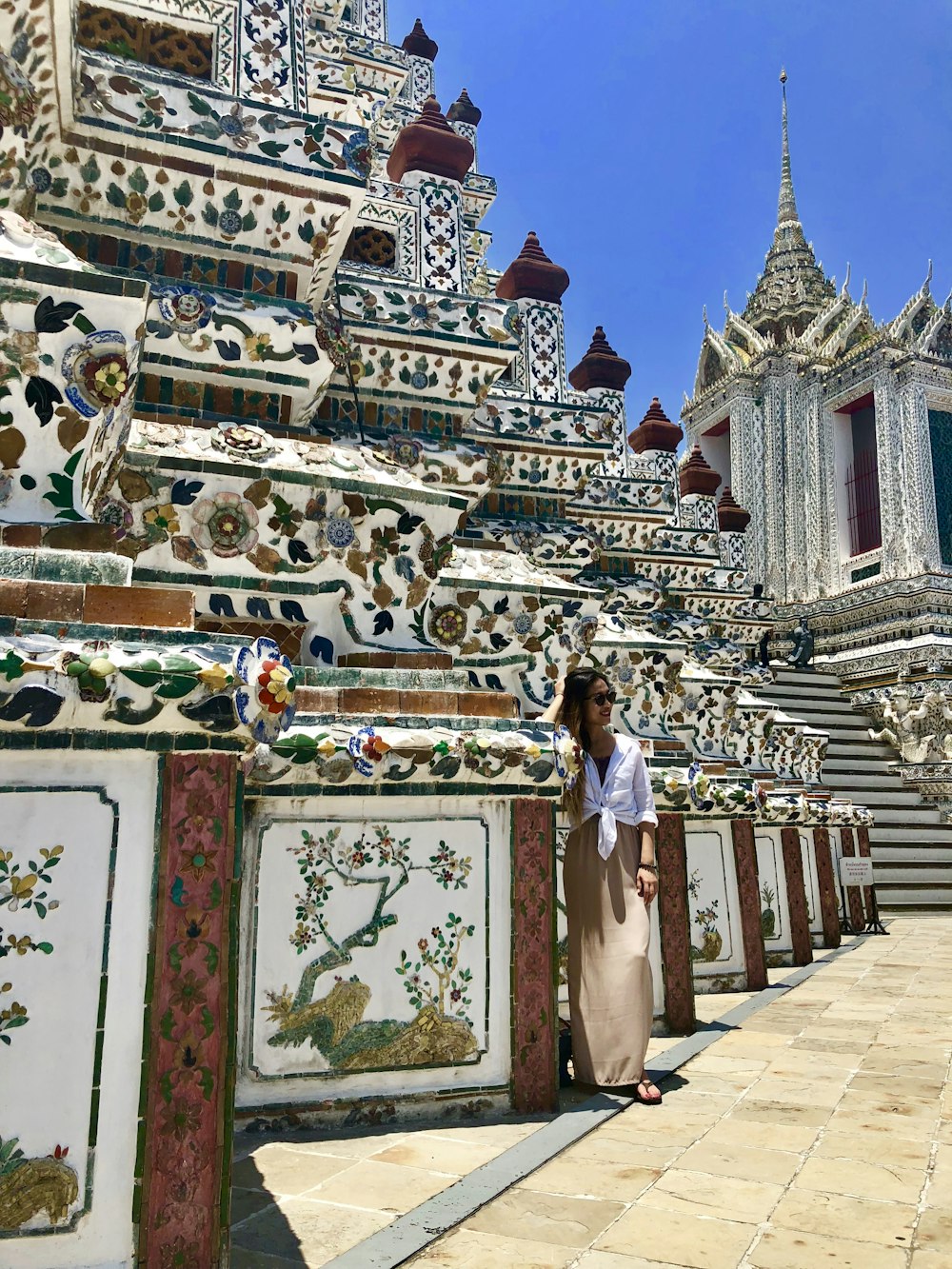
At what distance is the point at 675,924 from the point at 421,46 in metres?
11.2

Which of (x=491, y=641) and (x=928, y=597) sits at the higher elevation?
(x=928, y=597)

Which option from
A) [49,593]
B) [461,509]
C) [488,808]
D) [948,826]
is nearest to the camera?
[49,593]

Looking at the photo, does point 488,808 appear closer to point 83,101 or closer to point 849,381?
point 83,101

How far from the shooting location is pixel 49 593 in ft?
7.22

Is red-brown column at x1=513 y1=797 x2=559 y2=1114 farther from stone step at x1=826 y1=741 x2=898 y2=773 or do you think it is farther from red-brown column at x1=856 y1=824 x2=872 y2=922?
stone step at x1=826 y1=741 x2=898 y2=773

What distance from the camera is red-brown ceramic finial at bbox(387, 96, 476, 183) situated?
638 centimetres

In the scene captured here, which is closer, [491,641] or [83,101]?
[83,101]

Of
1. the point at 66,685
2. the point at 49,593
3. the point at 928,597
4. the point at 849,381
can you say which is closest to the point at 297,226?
the point at 49,593

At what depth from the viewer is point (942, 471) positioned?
23.1 m

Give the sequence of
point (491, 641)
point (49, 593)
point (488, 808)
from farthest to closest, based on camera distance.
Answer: point (491, 641) → point (488, 808) → point (49, 593)

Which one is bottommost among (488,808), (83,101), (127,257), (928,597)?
(488,808)

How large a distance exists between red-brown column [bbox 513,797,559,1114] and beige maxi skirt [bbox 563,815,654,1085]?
1.32 ft

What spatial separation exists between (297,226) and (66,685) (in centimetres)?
293

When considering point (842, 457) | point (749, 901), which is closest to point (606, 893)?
point (749, 901)
